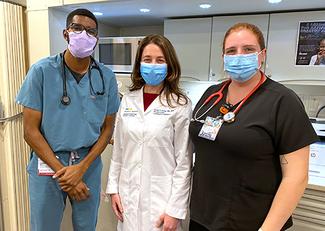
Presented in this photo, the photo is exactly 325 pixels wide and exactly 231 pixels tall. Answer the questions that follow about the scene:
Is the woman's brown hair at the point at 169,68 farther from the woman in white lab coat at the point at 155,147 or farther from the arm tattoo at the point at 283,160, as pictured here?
the arm tattoo at the point at 283,160

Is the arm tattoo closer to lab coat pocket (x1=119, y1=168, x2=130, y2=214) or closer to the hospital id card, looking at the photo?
lab coat pocket (x1=119, y1=168, x2=130, y2=214)

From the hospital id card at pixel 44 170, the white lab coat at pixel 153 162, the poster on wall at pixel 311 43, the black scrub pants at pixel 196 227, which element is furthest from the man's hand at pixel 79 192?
the poster on wall at pixel 311 43

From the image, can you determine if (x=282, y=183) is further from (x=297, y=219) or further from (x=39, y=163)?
(x=39, y=163)

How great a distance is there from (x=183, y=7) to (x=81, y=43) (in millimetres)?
837

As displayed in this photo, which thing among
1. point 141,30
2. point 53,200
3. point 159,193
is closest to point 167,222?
point 159,193

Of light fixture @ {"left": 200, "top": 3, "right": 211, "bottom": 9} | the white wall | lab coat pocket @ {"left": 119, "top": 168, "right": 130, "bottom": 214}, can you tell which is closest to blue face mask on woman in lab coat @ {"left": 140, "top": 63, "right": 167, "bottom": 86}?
lab coat pocket @ {"left": 119, "top": 168, "right": 130, "bottom": 214}

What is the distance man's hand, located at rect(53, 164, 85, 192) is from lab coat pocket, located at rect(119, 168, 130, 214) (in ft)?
0.76

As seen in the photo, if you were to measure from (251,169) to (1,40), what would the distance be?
174 centimetres

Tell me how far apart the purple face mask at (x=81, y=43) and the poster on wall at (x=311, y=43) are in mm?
1363

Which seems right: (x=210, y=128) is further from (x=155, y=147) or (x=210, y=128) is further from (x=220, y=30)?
(x=220, y=30)

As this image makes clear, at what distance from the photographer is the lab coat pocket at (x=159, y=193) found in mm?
1222

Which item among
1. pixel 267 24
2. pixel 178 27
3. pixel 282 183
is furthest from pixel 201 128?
pixel 178 27

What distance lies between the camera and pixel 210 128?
1041 mm

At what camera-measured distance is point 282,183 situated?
0.94m
